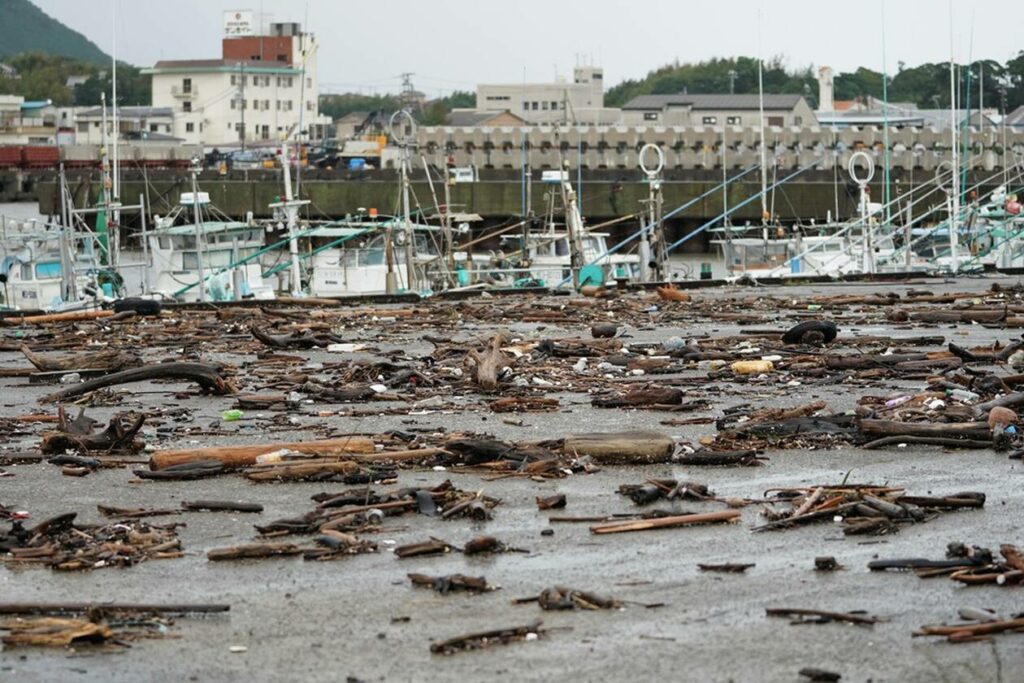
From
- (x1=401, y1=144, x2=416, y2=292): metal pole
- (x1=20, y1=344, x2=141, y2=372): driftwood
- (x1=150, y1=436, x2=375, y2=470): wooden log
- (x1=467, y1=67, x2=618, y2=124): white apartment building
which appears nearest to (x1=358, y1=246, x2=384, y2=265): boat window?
(x1=401, y1=144, x2=416, y2=292): metal pole

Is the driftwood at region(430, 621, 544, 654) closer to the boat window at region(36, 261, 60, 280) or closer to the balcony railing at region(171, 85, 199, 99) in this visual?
the boat window at region(36, 261, 60, 280)

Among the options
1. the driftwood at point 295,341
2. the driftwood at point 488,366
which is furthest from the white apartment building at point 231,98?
the driftwood at point 488,366

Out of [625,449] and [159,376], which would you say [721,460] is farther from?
[159,376]

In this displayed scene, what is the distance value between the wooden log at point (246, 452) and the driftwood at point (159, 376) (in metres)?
3.94

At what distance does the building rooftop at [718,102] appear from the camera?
119250mm

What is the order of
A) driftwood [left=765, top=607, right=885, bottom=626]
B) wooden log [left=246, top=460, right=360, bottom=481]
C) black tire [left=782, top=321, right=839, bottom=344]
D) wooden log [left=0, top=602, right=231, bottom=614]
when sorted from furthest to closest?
black tire [left=782, top=321, right=839, bottom=344] < wooden log [left=246, top=460, right=360, bottom=481] < wooden log [left=0, top=602, right=231, bottom=614] < driftwood [left=765, top=607, right=885, bottom=626]

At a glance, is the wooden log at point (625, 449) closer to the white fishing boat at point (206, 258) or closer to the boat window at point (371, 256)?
the white fishing boat at point (206, 258)

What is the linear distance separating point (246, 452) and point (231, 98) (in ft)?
450

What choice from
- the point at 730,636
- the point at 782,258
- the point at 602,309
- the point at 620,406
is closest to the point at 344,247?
the point at 782,258

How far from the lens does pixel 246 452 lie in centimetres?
1180

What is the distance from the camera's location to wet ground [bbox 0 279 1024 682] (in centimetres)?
698

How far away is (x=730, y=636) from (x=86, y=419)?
7.51m

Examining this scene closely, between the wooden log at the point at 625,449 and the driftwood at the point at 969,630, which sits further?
the wooden log at the point at 625,449

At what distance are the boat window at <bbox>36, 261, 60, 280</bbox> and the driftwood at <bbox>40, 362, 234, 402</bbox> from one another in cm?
2623
